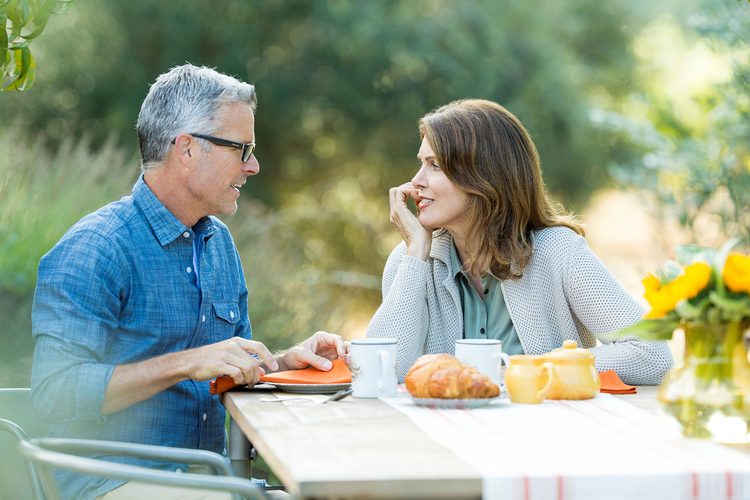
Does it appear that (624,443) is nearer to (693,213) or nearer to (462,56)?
(693,213)

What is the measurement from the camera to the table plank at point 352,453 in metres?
1.61

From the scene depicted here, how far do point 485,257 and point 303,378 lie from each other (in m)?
0.79

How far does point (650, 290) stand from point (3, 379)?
2.78m

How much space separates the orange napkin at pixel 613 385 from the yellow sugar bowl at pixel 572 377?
17cm

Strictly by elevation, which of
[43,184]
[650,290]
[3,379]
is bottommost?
[3,379]

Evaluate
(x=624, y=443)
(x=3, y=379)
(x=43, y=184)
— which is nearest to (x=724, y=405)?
(x=624, y=443)

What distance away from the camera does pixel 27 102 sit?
9.12m

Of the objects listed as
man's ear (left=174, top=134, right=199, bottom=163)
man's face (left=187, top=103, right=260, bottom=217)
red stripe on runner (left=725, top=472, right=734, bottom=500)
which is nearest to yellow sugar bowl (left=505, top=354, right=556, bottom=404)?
red stripe on runner (left=725, top=472, right=734, bottom=500)

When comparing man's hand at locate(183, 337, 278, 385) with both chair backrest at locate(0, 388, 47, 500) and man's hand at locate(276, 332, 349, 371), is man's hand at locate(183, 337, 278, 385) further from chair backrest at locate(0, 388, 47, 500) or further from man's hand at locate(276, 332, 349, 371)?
chair backrest at locate(0, 388, 47, 500)

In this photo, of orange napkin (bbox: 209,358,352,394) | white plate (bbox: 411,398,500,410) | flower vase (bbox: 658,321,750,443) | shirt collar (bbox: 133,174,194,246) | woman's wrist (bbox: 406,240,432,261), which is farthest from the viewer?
woman's wrist (bbox: 406,240,432,261)

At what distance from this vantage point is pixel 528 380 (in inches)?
92.4

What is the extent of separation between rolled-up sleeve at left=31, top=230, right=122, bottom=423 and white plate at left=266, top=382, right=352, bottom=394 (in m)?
0.40

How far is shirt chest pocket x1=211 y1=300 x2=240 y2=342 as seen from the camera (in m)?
2.94

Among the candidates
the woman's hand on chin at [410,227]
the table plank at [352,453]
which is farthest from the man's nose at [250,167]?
the table plank at [352,453]
